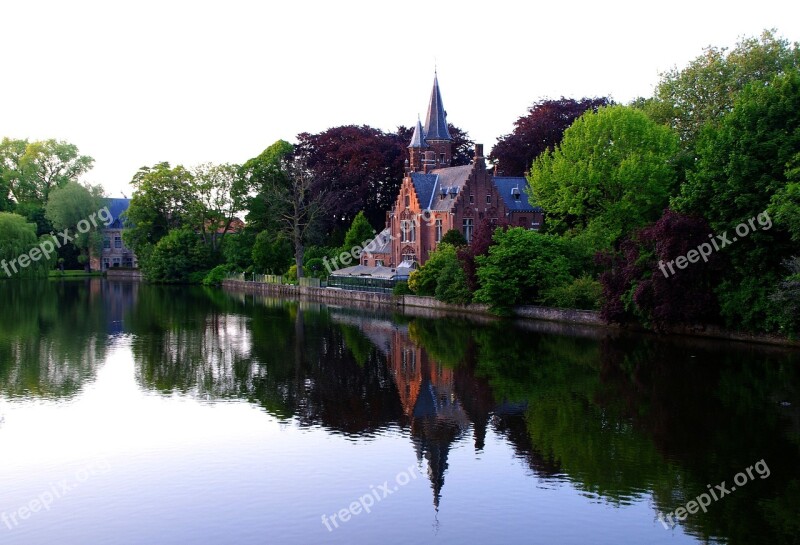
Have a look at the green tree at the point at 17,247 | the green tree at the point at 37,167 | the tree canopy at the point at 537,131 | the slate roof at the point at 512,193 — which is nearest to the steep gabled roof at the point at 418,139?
the tree canopy at the point at 537,131

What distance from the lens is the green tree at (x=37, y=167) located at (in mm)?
95812

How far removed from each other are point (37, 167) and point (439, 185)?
56.5m

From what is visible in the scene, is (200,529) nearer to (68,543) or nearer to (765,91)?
(68,543)

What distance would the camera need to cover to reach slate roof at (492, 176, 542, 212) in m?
62.0

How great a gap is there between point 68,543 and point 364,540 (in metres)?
4.85

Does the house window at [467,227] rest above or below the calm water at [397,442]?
above

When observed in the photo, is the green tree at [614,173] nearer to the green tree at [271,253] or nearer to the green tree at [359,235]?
the green tree at [359,235]

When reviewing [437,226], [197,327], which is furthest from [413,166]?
[197,327]

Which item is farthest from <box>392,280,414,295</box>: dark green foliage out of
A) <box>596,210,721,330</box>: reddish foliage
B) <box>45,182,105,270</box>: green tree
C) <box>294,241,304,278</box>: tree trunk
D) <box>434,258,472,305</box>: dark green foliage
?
<box>45,182,105,270</box>: green tree

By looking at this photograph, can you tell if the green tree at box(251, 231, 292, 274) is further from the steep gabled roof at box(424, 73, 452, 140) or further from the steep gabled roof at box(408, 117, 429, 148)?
the steep gabled roof at box(424, 73, 452, 140)

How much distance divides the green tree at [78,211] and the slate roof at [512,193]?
1825 inches

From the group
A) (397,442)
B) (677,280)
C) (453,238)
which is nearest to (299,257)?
(453,238)

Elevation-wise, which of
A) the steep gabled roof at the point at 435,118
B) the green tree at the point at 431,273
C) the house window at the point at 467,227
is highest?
the steep gabled roof at the point at 435,118

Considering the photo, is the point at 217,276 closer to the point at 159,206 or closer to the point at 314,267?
the point at 159,206
